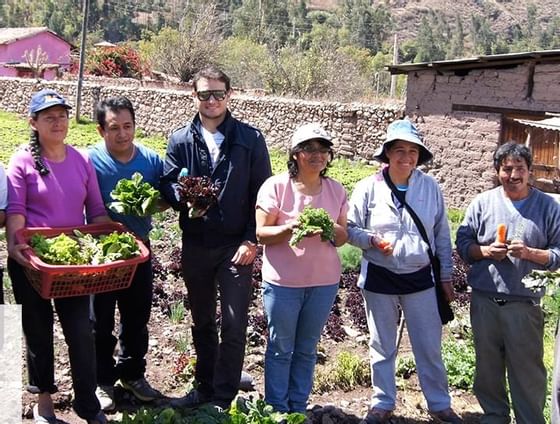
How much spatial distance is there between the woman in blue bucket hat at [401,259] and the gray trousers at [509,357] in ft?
0.77

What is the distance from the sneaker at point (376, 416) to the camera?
14.3 feet

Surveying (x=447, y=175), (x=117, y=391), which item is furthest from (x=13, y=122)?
(x=117, y=391)

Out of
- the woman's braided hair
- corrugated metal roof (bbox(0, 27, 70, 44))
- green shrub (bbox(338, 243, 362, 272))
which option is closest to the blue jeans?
the woman's braided hair

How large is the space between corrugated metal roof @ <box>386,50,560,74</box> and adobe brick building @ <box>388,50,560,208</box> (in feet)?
0.05

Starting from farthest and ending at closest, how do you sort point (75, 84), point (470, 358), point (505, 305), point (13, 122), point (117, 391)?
point (75, 84)
point (13, 122)
point (470, 358)
point (117, 391)
point (505, 305)

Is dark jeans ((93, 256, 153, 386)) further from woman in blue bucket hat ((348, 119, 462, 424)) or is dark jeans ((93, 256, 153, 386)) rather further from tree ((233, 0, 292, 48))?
tree ((233, 0, 292, 48))

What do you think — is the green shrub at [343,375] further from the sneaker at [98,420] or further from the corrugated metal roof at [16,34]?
the corrugated metal roof at [16,34]

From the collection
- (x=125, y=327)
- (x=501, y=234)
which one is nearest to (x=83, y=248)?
(x=125, y=327)

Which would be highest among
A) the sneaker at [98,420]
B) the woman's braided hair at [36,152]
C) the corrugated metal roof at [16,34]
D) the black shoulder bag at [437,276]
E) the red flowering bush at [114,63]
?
the corrugated metal roof at [16,34]

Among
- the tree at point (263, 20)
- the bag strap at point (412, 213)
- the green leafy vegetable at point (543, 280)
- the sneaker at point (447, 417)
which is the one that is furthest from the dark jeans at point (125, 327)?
the tree at point (263, 20)

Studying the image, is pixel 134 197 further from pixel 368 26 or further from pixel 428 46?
pixel 368 26

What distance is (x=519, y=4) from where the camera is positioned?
99.7 metres

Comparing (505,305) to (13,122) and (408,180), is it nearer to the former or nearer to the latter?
(408,180)

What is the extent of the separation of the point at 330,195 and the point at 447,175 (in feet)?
32.0
